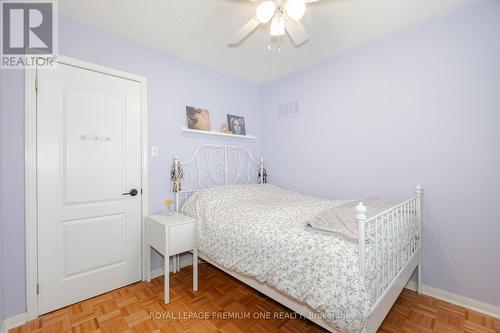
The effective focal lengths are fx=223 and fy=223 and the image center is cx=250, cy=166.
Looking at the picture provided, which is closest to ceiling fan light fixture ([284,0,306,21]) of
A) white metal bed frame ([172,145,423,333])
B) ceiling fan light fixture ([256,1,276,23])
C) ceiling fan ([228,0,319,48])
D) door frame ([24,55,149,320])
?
ceiling fan ([228,0,319,48])

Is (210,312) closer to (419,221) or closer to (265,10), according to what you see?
(419,221)

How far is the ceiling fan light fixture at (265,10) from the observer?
1501 mm

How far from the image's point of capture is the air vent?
10.1ft

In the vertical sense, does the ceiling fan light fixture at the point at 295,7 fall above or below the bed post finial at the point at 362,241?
above

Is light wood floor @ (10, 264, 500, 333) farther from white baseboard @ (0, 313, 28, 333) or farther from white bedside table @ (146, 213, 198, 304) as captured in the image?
white bedside table @ (146, 213, 198, 304)

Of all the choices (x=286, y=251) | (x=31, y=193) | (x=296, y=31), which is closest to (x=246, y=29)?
(x=296, y=31)

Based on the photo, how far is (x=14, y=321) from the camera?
1688 mm

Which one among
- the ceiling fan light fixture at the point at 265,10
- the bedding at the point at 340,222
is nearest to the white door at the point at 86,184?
the ceiling fan light fixture at the point at 265,10

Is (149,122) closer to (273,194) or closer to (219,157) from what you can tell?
(219,157)

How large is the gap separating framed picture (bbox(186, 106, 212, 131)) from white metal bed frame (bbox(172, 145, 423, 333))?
26cm

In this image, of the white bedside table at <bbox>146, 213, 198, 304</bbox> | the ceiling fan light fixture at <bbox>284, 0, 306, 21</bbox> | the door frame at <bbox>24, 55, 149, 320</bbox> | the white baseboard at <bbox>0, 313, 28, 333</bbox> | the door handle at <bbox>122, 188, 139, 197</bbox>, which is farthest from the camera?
the door handle at <bbox>122, 188, 139, 197</bbox>

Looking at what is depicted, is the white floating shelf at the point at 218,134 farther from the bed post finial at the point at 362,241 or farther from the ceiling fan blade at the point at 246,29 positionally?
the bed post finial at the point at 362,241

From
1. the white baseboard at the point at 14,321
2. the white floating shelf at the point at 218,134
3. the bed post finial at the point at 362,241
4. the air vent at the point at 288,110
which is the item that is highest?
the air vent at the point at 288,110

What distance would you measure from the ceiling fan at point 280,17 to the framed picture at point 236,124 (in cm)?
132
